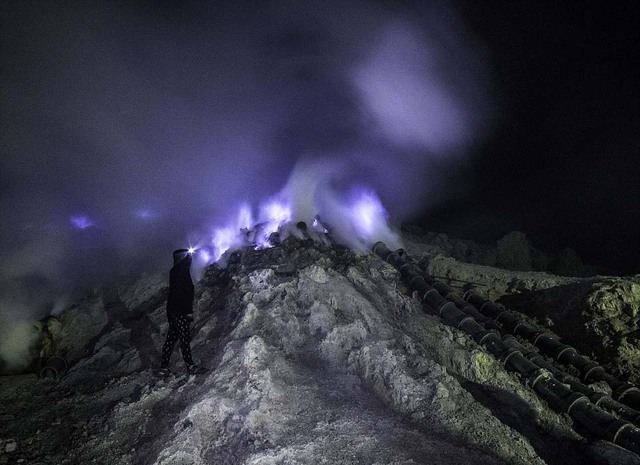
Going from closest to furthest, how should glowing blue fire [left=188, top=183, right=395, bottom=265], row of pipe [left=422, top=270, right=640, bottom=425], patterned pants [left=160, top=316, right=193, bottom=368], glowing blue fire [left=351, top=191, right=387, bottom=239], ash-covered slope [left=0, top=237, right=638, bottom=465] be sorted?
ash-covered slope [left=0, top=237, right=638, bottom=465], patterned pants [left=160, top=316, right=193, bottom=368], row of pipe [left=422, top=270, right=640, bottom=425], glowing blue fire [left=188, top=183, right=395, bottom=265], glowing blue fire [left=351, top=191, right=387, bottom=239]

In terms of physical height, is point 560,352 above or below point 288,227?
below

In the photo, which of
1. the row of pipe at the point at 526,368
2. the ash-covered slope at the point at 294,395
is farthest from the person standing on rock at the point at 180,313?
the row of pipe at the point at 526,368

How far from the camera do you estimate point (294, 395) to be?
6.01 m

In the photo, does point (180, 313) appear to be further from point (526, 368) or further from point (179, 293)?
point (526, 368)

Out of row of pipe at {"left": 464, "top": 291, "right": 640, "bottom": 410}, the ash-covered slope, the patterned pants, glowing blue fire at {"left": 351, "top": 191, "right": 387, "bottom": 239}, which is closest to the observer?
the ash-covered slope

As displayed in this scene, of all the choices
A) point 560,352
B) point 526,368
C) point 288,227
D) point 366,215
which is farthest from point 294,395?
point 366,215

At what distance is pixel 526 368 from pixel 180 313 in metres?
7.03

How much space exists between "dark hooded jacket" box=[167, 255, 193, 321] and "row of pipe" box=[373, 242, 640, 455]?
6.35 metres

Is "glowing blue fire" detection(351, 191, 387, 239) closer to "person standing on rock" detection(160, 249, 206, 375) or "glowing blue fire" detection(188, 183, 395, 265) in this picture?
"glowing blue fire" detection(188, 183, 395, 265)

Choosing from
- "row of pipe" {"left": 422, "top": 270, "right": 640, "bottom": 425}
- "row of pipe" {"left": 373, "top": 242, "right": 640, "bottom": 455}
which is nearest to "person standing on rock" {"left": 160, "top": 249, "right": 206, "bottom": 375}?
"row of pipe" {"left": 373, "top": 242, "right": 640, "bottom": 455}

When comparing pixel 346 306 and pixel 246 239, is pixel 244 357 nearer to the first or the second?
pixel 346 306

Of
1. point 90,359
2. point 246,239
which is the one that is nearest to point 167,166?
point 246,239

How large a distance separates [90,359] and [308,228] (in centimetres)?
771

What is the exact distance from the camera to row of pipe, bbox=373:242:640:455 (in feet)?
21.9
